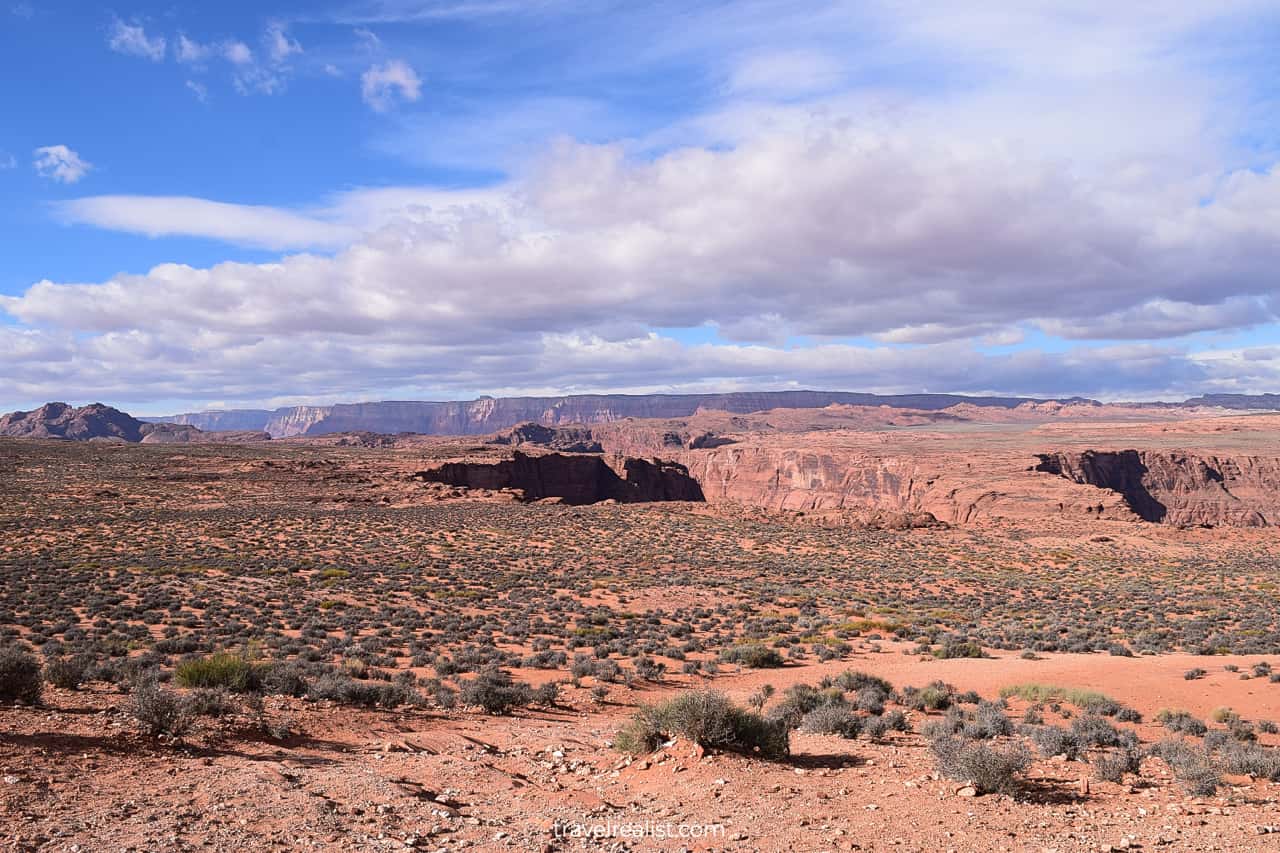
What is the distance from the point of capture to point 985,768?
304 inches

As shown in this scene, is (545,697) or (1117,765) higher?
(1117,765)

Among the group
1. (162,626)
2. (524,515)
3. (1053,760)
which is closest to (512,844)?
(1053,760)

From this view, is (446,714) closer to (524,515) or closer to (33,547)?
(33,547)

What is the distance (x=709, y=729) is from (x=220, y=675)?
7472 millimetres

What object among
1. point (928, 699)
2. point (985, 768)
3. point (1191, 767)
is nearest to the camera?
point (985, 768)

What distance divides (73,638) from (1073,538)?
2185 inches

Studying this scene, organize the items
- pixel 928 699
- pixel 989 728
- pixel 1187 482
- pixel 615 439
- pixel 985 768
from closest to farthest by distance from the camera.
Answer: pixel 985 768
pixel 989 728
pixel 928 699
pixel 1187 482
pixel 615 439

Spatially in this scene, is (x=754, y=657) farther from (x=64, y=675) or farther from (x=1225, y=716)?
(x=64, y=675)

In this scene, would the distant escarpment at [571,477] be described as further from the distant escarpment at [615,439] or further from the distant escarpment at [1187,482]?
the distant escarpment at [1187,482]

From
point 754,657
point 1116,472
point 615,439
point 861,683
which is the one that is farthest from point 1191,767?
point 615,439

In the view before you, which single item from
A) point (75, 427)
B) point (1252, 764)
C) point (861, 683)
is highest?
point (75, 427)

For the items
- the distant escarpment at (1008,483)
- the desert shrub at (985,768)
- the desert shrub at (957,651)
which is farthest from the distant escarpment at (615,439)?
the desert shrub at (985,768)

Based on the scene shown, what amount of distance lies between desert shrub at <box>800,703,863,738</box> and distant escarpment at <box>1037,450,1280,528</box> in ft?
294

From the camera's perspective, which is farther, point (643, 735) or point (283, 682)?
point (283, 682)
